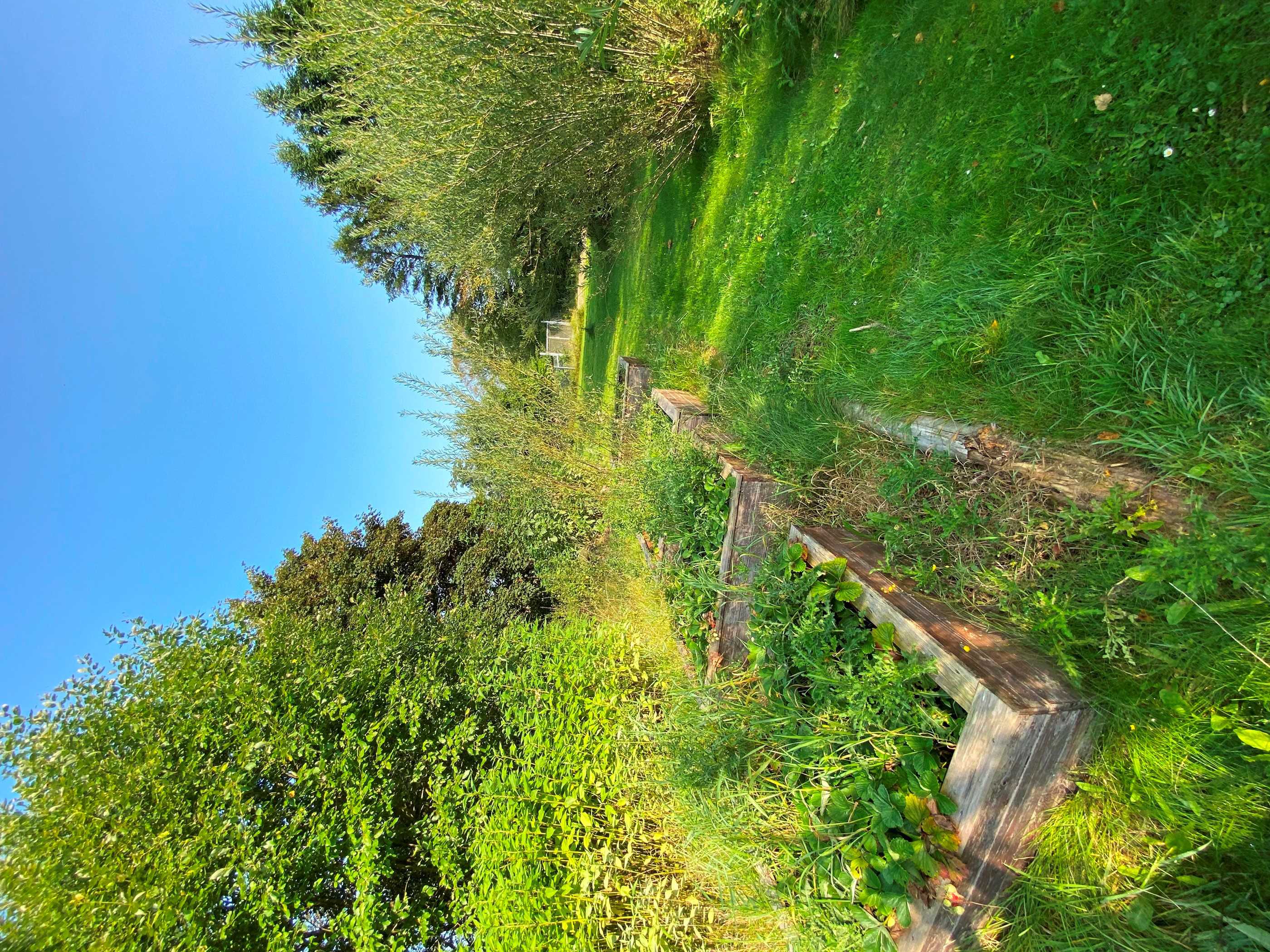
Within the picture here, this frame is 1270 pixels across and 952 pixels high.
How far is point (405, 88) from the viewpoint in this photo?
522 cm

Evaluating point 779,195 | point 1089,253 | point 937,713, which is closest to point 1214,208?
point 1089,253

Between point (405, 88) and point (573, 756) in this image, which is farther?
point (405, 88)

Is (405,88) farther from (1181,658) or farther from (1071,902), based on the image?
(1071,902)

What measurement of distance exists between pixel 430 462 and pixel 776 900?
7399mm

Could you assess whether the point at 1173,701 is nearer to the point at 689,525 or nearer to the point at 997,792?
the point at 997,792

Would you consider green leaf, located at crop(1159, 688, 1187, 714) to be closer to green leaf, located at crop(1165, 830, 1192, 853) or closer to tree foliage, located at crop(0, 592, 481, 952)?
green leaf, located at crop(1165, 830, 1192, 853)

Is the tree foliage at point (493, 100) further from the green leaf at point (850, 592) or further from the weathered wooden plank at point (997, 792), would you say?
the weathered wooden plank at point (997, 792)

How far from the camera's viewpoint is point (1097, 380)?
A: 88.1 inches

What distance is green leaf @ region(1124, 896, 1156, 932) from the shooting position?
A: 1890 mm

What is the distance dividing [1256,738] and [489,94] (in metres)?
6.62

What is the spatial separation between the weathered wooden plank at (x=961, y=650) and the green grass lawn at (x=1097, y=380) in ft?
0.34

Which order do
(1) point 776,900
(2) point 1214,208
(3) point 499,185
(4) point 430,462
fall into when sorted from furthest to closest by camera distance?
(4) point 430,462 < (3) point 499,185 < (1) point 776,900 < (2) point 1214,208

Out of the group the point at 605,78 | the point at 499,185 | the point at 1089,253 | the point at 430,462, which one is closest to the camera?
the point at 1089,253

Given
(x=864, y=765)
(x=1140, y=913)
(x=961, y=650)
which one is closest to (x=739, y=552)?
(x=864, y=765)
